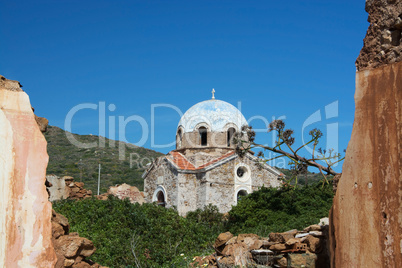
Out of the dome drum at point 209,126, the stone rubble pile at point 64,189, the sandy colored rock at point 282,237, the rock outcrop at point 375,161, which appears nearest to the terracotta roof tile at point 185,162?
the dome drum at point 209,126

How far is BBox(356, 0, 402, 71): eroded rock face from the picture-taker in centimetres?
355

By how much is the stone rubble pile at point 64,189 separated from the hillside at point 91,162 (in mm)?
10943

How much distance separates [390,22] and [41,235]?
361 cm

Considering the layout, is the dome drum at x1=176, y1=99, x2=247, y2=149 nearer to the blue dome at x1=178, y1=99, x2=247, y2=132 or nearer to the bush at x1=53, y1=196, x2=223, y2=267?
the blue dome at x1=178, y1=99, x2=247, y2=132

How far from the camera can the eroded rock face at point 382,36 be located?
3.55 metres

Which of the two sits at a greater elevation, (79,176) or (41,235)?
(79,176)

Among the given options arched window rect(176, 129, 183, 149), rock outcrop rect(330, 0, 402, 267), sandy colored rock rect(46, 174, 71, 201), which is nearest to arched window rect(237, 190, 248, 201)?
arched window rect(176, 129, 183, 149)

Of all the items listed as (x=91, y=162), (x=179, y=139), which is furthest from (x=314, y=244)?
(x=91, y=162)

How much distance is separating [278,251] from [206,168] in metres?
11.6

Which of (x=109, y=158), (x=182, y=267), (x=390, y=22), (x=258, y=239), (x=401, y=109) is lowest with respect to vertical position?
(x=182, y=267)

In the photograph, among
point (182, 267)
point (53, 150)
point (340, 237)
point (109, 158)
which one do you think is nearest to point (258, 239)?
point (182, 267)

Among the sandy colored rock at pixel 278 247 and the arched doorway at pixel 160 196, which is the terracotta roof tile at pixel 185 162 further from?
the sandy colored rock at pixel 278 247

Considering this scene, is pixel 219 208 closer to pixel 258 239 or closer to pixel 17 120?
pixel 258 239

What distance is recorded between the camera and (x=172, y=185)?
68.1 feet
